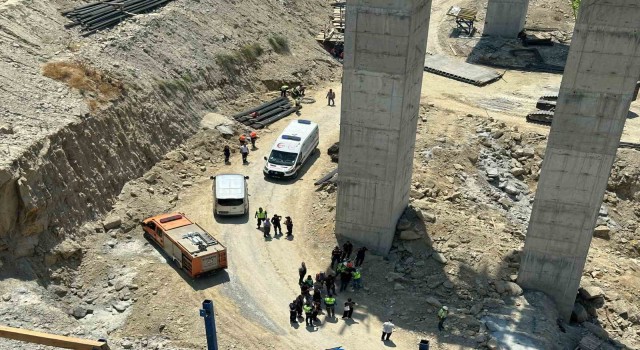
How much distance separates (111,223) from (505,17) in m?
45.7

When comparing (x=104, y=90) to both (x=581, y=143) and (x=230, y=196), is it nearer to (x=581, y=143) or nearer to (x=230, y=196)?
(x=230, y=196)

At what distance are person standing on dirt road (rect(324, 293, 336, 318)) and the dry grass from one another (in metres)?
18.0

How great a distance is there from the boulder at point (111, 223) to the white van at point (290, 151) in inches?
395

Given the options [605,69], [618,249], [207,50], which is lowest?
[618,249]

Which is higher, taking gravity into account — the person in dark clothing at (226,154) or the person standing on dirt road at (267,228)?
the person in dark clothing at (226,154)

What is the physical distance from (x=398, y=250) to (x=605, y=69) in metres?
13.7

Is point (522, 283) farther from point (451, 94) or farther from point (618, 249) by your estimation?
point (451, 94)

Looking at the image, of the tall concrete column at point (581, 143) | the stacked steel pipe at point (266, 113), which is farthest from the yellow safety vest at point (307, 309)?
the stacked steel pipe at point (266, 113)

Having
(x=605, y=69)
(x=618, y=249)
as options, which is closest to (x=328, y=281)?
(x=605, y=69)

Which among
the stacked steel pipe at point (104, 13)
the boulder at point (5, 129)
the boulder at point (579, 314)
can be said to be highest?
the stacked steel pipe at point (104, 13)

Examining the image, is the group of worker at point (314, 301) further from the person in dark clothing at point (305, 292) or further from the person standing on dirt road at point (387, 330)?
the person standing on dirt road at point (387, 330)

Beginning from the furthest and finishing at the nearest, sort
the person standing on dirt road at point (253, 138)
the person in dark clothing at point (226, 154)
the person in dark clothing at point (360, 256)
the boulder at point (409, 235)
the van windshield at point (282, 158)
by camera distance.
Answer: the person standing on dirt road at point (253, 138) → the person in dark clothing at point (226, 154) → the van windshield at point (282, 158) → the boulder at point (409, 235) → the person in dark clothing at point (360, 256)

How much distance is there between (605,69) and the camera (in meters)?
26.4

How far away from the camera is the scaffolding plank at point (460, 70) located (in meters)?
53.9
